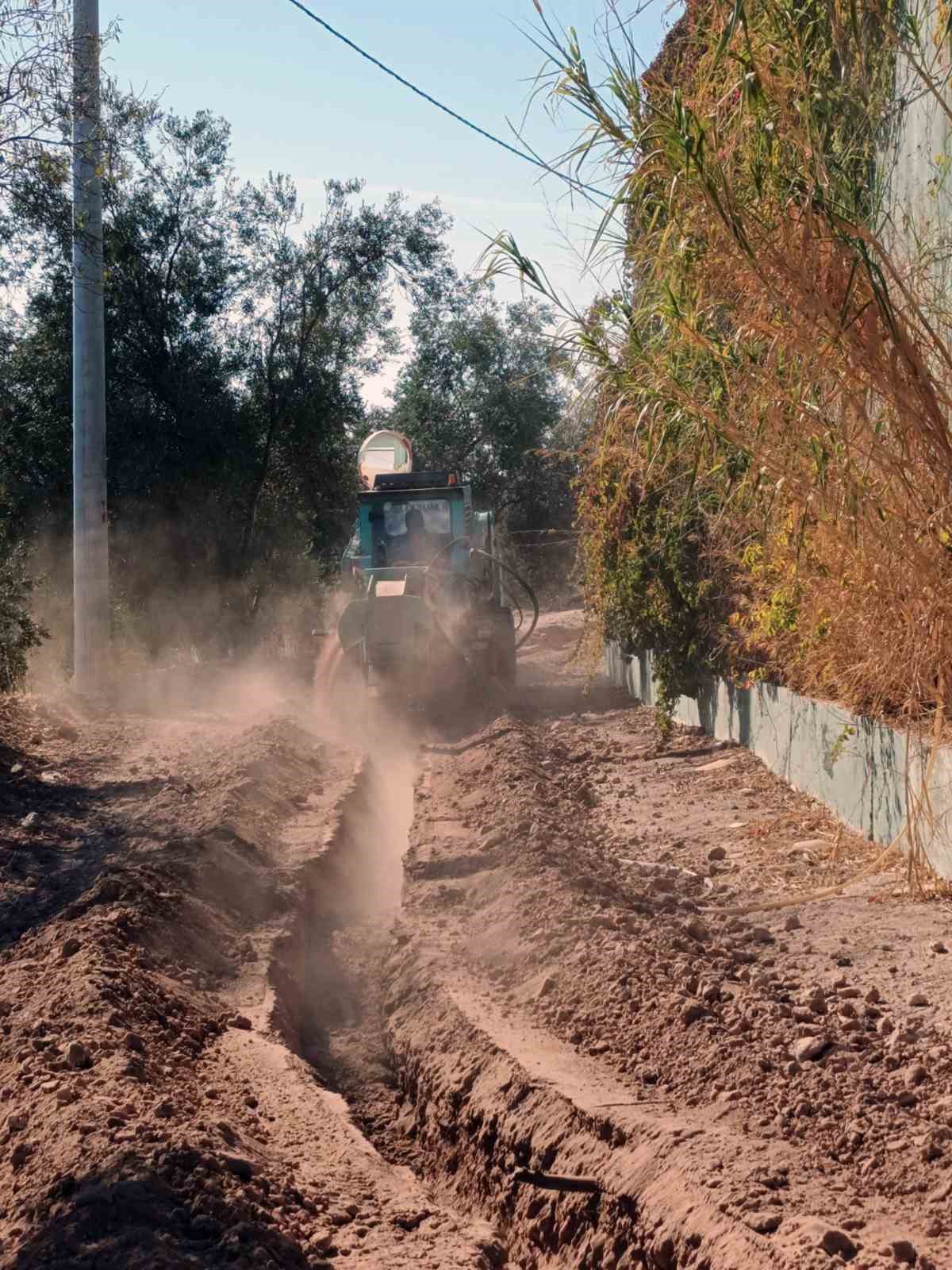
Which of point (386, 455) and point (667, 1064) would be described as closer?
point (667, 1064)

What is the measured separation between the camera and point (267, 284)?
24625mm

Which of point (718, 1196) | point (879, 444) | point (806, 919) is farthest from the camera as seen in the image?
point (806, 919)

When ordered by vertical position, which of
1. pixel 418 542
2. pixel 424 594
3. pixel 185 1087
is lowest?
pixel 185 1087

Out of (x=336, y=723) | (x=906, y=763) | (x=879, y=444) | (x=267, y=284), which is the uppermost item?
(x=267, y=284)

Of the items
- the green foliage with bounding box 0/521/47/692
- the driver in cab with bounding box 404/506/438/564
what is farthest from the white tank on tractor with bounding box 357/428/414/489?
the green foliage with bounding box 0/521/47/692

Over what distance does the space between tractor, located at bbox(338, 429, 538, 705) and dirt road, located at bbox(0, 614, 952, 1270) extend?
6.01 meters

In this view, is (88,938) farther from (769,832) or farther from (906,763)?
(769,832)

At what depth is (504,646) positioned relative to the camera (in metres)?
19.0

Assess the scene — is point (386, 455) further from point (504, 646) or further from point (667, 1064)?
point (667, 1064)

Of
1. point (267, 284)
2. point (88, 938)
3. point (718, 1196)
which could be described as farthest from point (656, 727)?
point (267, 284)

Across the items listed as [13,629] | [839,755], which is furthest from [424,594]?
[839,755]

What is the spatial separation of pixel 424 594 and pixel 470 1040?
11872 millimetres

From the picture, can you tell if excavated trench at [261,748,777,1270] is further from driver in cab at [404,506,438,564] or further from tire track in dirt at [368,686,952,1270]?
driver in cab at [404,506,438,564]

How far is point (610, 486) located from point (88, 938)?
28.5 ft
